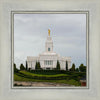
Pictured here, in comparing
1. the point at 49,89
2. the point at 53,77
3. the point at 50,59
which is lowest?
the point at 49,89

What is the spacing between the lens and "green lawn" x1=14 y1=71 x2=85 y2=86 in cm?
186

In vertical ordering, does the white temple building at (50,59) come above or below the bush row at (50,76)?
above

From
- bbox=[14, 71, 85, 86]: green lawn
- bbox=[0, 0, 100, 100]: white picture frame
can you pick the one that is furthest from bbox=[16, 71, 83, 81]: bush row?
bbox=[0, 0, 100, 100]: white picture frame

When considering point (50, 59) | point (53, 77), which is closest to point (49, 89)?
point (53, 77)

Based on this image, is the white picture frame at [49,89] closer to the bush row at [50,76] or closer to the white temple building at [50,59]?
the bush row at [50,76]

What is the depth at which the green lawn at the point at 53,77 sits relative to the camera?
1.86 meters

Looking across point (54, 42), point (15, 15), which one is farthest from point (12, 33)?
point (54, 42)

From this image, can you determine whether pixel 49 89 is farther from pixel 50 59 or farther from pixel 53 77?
pixel 50 59

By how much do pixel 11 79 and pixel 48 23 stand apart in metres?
0.80

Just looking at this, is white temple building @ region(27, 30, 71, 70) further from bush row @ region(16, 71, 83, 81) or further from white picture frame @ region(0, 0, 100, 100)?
white picture frame @ region(0, 0, 100, 100)

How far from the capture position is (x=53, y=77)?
6.19 ft

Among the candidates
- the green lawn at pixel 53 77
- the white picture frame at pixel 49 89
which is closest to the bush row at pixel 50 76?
the green lawn at pixel 53 77

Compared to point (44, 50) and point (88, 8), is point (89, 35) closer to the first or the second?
point (88, 8)

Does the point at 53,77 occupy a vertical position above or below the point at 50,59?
below
